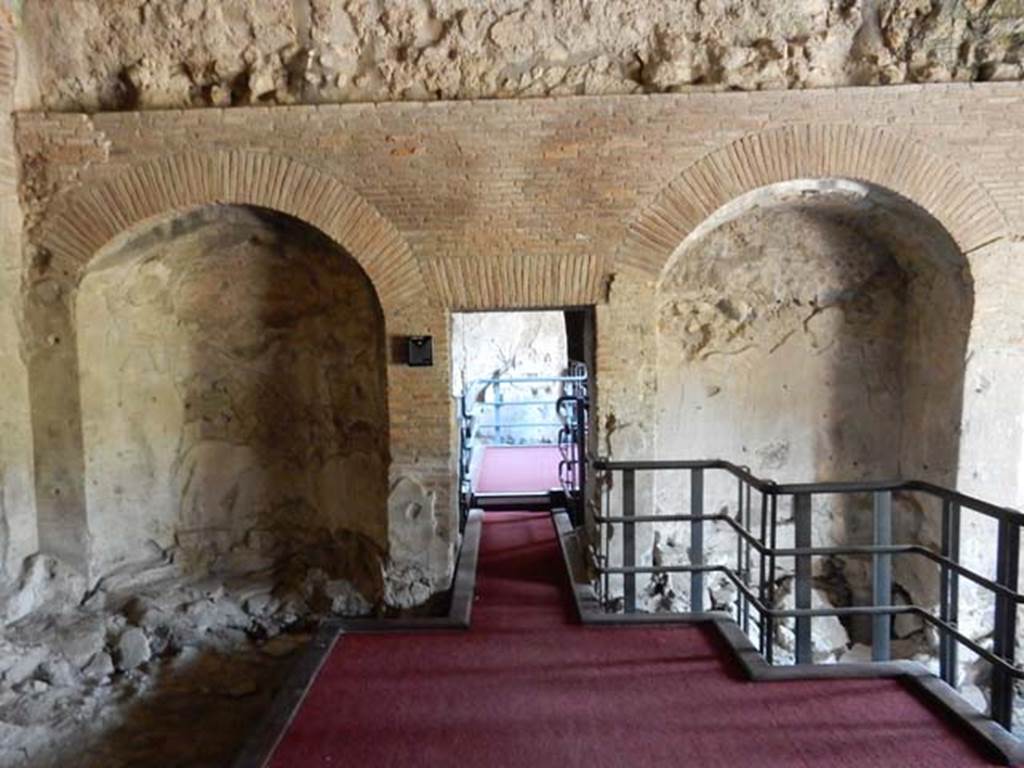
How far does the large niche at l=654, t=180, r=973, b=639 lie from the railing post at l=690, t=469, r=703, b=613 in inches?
48.5

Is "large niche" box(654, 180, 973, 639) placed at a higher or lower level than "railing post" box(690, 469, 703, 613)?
higher

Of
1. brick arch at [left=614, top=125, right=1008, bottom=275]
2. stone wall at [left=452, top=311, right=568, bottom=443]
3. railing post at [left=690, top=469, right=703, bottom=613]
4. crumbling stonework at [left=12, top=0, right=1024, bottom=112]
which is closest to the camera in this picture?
railing post at [left=690, top=469, right=703, bottom=613]

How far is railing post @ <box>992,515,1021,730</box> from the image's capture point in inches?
119

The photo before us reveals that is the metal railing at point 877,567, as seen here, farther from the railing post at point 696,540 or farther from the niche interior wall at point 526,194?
the niche interior wall at point 526,194

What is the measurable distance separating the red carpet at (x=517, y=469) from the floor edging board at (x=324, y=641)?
196 centimetres

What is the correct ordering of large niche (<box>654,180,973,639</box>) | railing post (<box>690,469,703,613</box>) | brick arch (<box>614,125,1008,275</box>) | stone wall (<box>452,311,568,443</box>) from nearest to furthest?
railing post (<box>690,469,703,613</box>) < brick arch (<box>614,125,1008,275</box>) < large niche (<box>654,180,973,639</box>) < stone wall (<box>452,311,568,443</box>)

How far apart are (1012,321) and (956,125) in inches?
58.5

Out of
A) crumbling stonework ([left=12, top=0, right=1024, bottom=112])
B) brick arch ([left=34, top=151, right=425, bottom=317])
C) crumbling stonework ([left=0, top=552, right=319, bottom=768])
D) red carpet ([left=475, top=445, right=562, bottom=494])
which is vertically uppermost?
crumbling stonework ([left=12, top=0, right=1024, bottom=112])

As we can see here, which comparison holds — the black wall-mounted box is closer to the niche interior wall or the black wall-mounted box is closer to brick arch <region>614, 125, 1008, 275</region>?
the niche interior wall

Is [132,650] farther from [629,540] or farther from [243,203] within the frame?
[629,540]

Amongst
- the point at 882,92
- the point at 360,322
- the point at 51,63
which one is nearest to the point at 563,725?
the point at 360,322

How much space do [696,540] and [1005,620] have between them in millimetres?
1820

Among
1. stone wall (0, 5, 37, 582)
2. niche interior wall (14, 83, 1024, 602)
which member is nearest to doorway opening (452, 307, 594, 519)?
niche interior wall (14, 83, 1024, 602)

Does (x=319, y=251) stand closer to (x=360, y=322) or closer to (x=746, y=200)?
(x=360, y=322)
